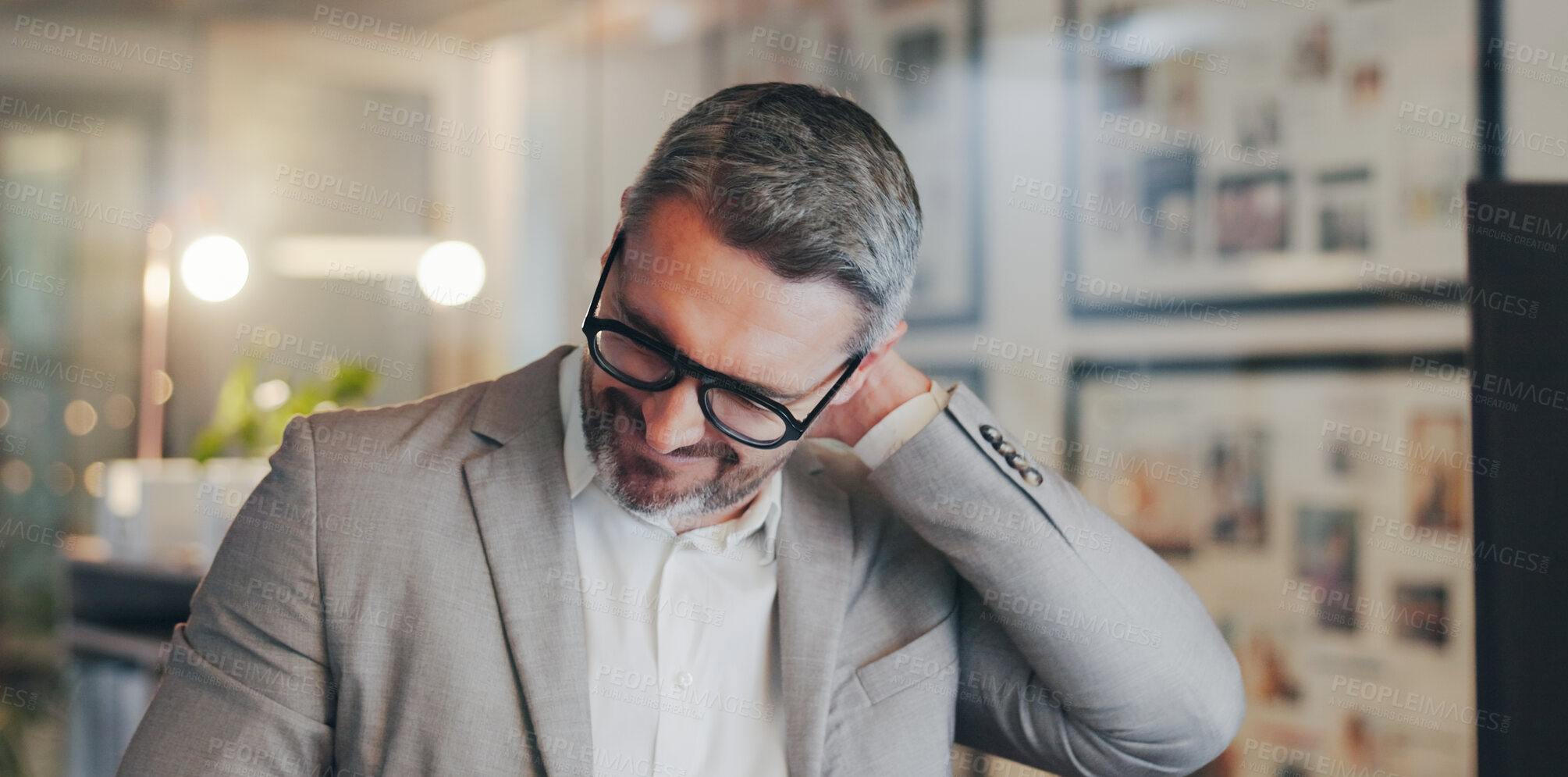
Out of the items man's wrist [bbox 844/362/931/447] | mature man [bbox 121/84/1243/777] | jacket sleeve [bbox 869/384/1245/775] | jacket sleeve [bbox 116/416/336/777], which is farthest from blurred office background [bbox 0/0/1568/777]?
jacket sleeve [bbox 116/416/336/777]

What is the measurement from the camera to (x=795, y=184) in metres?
1.17

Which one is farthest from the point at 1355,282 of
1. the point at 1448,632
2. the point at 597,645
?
the point at 597,645

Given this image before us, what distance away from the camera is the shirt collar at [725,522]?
1348 mm

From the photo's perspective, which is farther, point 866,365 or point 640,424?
point 866,365

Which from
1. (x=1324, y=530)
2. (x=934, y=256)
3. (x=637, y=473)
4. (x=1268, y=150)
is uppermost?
(x=1268, y=150)

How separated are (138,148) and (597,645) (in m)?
3.51

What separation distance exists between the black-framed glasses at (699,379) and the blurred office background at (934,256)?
0.69 meters

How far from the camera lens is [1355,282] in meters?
2.10

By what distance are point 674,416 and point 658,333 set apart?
9cm

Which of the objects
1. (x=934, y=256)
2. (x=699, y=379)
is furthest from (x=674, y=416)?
(x=934, y=256)

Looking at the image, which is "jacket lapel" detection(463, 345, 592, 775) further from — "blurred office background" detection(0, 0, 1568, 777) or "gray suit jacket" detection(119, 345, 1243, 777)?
"blurred office background" detection(0, 0, 1568, 777)

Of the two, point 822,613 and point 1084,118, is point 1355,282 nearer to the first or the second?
point 1084,118

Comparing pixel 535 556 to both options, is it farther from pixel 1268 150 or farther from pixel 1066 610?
pixel 1268 150

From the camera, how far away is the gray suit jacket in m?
1.16
